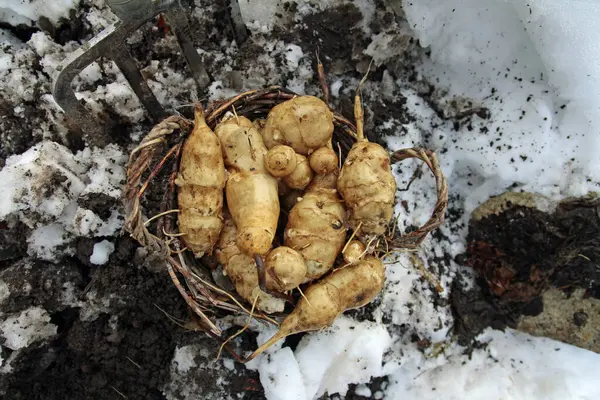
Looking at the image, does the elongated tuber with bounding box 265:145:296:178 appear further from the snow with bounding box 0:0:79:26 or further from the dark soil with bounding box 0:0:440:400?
the snow with bounding box 0:0:79:26

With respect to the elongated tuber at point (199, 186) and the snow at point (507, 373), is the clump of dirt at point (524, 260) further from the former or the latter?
the elongated tuber at point (199, 186)

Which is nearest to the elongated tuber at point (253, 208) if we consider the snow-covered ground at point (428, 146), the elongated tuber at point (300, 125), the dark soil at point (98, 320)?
the elongated tuber at point (300, 125)

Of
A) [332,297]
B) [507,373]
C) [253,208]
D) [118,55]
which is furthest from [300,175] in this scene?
[507,373]

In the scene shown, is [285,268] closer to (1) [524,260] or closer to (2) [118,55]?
(2) [118,55]

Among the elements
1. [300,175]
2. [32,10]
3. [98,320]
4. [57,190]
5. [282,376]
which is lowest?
[282,376]

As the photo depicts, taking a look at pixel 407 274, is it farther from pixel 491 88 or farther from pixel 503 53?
pixel 503 53

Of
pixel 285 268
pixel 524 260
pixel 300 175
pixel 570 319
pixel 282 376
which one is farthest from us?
pixel 570 319

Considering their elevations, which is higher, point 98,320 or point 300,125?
point 300,125

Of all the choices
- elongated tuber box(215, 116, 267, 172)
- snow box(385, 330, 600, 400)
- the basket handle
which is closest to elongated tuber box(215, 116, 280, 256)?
elongated tuber box(215, 116, 267, 172)
